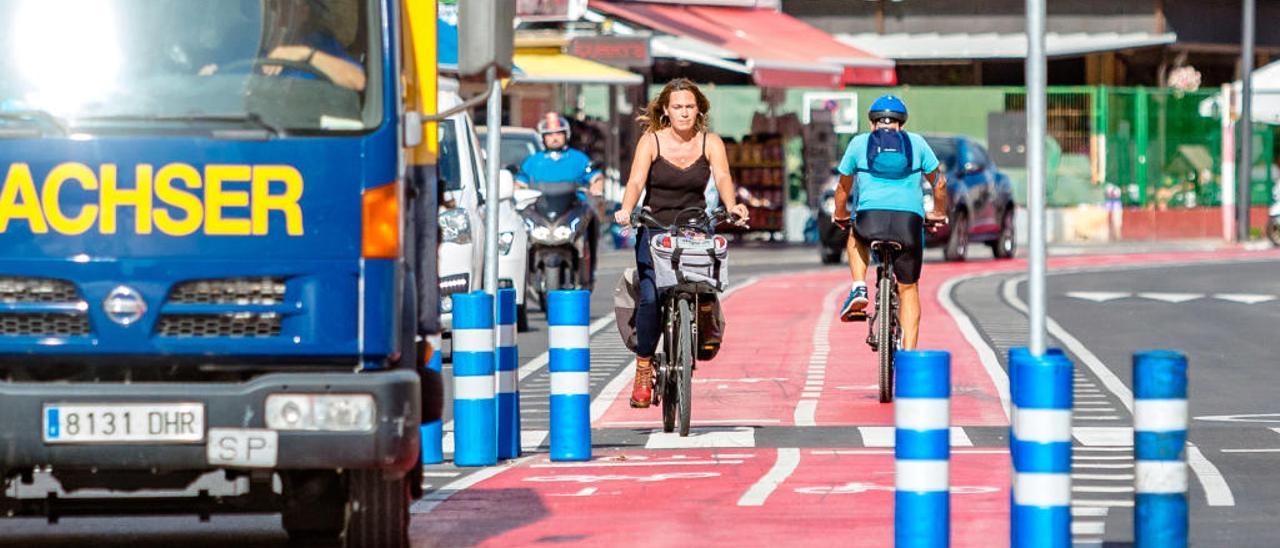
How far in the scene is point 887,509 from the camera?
10484mm

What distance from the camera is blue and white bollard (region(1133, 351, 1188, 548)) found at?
8.09 meters

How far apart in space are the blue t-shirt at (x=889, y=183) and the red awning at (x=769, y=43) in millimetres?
23417

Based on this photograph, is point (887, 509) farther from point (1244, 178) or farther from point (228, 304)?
point (1244, 178)

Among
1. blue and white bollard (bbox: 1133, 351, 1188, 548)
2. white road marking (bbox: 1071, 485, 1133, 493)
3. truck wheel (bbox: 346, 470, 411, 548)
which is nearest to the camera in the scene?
blue and white bollard (bbox: 1133, 351, 1188, 548)

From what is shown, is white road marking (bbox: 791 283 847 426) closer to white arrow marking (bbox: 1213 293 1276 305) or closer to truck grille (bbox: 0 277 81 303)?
white arrow marking (bbox: 1213 293 1276 305)

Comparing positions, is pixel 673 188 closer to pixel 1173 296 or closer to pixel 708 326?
pixel 708 326

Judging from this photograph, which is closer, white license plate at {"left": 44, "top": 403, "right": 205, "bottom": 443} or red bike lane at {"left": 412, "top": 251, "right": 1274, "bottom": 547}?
white license plate at {"left": 44, "top": 403, "right": 205, "bottom": 443}

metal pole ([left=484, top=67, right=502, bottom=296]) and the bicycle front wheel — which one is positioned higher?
metal pole ([left=484, top=67, right=502, bottom=296])

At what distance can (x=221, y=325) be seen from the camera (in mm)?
8258

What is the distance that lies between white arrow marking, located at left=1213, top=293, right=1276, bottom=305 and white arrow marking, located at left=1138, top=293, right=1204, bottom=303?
0.83 ft

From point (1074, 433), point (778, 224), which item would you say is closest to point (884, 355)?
point (1074, 433)

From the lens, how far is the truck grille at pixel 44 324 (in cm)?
823

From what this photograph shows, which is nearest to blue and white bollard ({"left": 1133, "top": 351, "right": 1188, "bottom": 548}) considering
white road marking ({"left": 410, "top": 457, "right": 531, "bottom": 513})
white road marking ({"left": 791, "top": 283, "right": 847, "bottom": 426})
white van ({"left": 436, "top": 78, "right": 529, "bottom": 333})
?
white road marking ({"left": 410, "top": 457, "right": 531, "bottom": 513})

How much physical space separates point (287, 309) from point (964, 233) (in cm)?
2756
